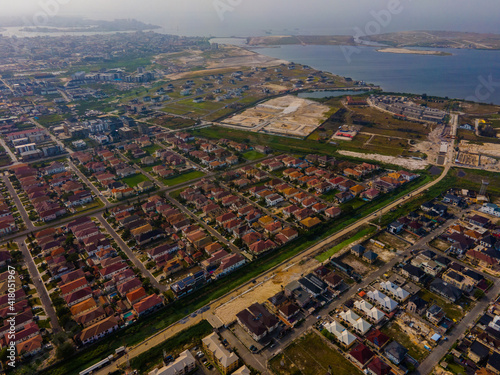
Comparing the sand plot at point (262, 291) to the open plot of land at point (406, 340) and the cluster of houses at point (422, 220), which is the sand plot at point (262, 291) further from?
the cluster of houses at point (422, 220)

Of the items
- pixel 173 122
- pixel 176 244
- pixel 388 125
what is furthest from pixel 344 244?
pixel 173 122

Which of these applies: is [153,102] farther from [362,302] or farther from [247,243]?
[362,302]

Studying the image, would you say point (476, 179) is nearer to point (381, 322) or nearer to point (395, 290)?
point (395, 290)

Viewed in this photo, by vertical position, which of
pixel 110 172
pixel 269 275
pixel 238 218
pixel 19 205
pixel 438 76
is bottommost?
pixel 19 205

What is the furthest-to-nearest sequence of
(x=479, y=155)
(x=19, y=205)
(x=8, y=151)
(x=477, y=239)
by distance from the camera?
(x=8, y=151) → (x=479, y=155) → (x=19, y=205) → (x=477, y=239)

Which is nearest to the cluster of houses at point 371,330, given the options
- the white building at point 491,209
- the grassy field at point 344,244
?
the grassy field at point 344,244

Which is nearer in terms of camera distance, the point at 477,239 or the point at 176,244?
the point at 477,239
